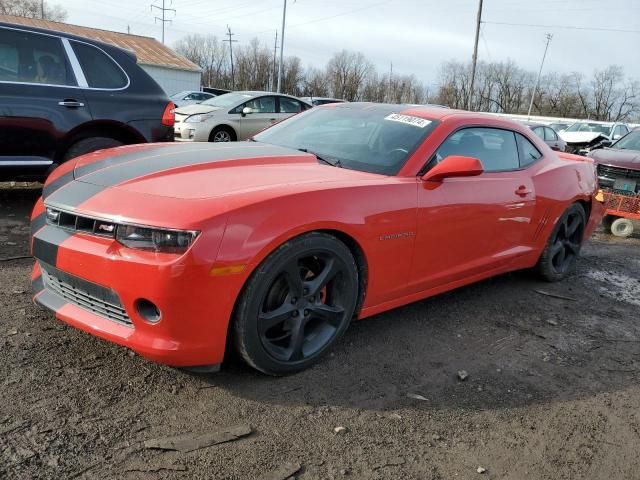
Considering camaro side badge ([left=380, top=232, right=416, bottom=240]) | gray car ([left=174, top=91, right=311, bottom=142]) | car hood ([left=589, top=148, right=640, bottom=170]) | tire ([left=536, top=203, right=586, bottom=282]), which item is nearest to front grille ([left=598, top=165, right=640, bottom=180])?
car hood ([left=589, top=148, right=640, bottom=170])

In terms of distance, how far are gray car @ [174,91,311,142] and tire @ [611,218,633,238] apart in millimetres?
6638

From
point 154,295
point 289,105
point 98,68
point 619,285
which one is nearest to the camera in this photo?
point 154,295

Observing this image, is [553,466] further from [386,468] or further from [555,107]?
[555,107]

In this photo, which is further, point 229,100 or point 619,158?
point 229,100

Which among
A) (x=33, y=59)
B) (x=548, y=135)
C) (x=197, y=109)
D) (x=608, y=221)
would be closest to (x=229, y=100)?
(x=197, y=109)

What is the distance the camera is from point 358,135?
3705 millimetres

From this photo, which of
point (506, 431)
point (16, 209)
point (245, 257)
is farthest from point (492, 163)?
point (16, 209)

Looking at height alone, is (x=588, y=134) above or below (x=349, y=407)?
above

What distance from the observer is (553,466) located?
235 cm

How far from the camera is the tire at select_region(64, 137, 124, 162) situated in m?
5.14

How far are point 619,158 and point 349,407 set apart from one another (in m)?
7.57

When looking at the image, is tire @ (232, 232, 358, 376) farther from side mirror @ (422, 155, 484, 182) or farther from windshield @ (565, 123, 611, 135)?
windshield @ (565, 123, 611, 135)

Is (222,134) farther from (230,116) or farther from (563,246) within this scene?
(563,246)

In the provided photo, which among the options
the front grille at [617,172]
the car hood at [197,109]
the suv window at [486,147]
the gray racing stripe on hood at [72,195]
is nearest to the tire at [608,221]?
the front grille at [617,172]
